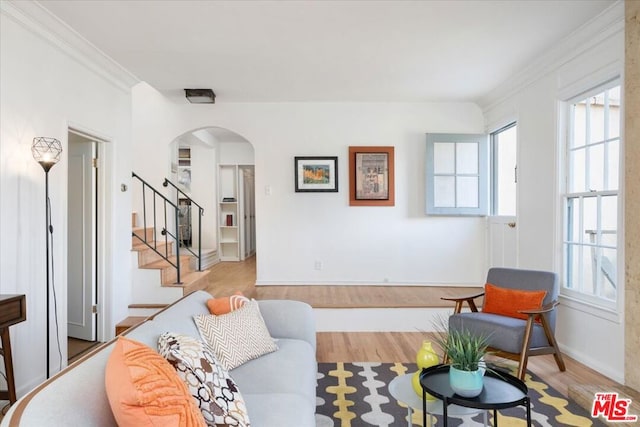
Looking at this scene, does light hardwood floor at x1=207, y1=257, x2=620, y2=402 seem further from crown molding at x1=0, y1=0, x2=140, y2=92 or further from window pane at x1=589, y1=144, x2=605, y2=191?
crown molding at x1=0, y1=0, x2=140, y2=92

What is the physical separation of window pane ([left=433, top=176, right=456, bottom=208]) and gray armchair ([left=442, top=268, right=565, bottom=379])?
6.34 ft

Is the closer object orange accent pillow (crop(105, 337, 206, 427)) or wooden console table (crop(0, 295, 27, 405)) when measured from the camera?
orange accent pillow (crop(105, 337, 206, 427))

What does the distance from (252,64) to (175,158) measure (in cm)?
280

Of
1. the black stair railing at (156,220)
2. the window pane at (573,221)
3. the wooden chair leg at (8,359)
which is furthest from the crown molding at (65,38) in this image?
the window pane at (573,221)

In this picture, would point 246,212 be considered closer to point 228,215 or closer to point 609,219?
point 228,215

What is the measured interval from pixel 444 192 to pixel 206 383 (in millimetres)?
4281

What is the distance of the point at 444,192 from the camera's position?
5055 millimetres

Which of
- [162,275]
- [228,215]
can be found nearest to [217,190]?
[228,215]

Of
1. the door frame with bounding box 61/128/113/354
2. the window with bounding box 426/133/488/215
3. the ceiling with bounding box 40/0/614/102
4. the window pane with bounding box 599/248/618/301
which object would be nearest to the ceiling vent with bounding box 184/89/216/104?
the ceiling with bounding box 40/0/614/102

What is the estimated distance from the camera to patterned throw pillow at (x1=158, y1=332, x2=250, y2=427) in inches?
53.6

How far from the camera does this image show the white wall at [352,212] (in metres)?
5.18

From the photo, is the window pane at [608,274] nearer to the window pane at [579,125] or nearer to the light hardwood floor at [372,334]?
the light hardwood floor at [372,334]

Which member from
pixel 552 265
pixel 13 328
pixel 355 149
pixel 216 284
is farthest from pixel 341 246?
pixel 13 328

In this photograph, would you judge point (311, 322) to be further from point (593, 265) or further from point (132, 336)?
point (593, 265)
